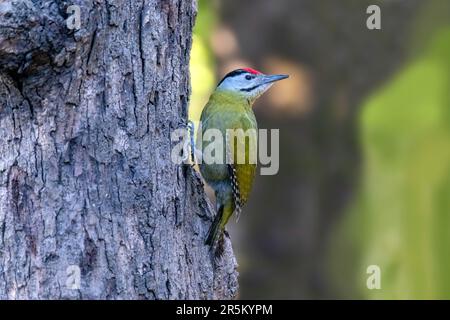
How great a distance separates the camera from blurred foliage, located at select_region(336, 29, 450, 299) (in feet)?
32.5

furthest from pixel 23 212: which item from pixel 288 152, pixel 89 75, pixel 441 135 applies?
pixel 441 135

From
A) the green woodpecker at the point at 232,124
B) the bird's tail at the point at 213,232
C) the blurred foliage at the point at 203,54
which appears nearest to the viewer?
the bird's tail at the point at 213,232

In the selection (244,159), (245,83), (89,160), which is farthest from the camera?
(245,83)

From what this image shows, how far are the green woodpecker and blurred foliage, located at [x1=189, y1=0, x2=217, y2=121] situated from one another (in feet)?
10.7

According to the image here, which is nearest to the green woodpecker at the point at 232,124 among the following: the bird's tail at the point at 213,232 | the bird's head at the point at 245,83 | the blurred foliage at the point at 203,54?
the bird's head at the point at 245,83

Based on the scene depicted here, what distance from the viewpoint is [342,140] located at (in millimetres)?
9453

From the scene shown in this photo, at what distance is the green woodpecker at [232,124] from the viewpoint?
6.21 m

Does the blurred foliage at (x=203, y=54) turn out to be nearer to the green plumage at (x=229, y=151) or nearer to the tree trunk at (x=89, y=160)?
the green plumage at (x=229, y=151)

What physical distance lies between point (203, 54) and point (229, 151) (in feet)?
14.1

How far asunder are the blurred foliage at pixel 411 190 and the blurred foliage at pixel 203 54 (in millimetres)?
2060

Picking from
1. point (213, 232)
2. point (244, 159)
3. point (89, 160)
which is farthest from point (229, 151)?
point (89, 160)

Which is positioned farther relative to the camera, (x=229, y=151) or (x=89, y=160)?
(x=229, y=151)

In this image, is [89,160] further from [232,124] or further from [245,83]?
[245,83]
